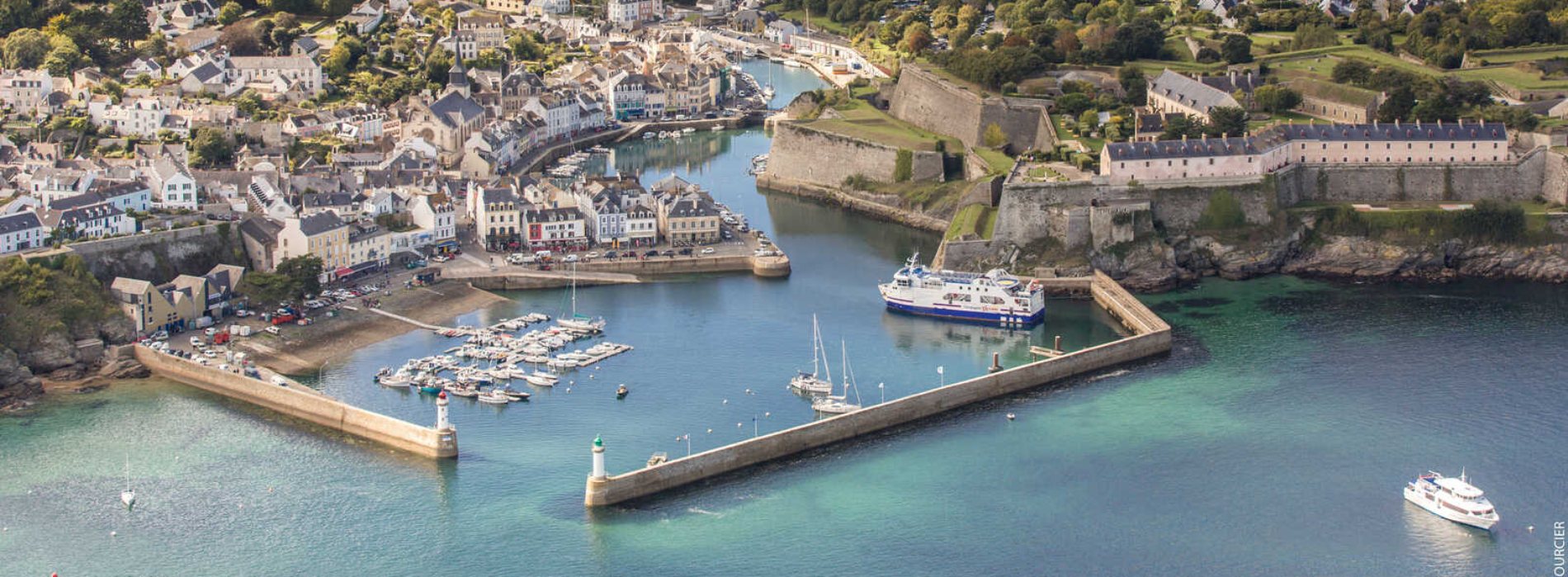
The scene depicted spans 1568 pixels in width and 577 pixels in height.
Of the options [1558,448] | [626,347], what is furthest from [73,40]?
[1558,448]

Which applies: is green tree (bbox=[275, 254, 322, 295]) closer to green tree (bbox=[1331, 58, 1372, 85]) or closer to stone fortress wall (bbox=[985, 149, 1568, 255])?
stone fortress wall (bbox=[985, 149, 1568, 255])

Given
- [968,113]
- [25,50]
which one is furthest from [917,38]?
[25,50]

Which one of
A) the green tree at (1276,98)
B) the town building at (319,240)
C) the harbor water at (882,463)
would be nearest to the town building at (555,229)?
the harbor water at (882,463)

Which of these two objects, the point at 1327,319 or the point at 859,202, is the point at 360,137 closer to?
the point at 859,202

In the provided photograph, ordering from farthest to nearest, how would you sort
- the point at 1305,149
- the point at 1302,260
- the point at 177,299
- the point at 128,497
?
the point at 1305,149, the point at 1302,260, the point at 177,299, the point at 128,497


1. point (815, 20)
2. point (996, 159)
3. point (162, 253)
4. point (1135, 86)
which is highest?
point (815, 20)

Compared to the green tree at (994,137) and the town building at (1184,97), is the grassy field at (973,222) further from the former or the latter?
the town building at (1184,97)

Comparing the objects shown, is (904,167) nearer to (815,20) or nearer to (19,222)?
(19,222)

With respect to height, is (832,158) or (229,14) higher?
(229,14)
